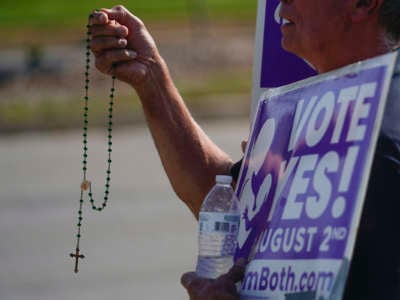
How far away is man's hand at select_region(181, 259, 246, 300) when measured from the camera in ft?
10.1

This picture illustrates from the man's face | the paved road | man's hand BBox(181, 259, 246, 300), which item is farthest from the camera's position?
the paved road

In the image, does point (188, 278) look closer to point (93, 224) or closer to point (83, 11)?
point (93, 224)

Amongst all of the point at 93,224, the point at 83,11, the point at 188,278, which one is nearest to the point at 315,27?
the point at 188,278

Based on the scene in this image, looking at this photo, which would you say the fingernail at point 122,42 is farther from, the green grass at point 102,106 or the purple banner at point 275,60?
the green grass at point 102,106

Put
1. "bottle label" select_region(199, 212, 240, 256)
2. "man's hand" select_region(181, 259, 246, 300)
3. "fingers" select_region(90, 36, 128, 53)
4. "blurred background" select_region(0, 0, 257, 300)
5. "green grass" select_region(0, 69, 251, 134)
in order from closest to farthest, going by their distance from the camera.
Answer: "man's hand" select_region(181, 259, 246, 300) → "bottle label" select_region(199, 212, 240, 256) → "fingers" select_region(90, 36, 128, 53) → "blurred background" select_region(0, 0, 257, 300) → "green grass" select_region(0, 69, 251, 134)

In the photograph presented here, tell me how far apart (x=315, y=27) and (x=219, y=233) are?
631 mm

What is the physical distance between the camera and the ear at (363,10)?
10.7 ft

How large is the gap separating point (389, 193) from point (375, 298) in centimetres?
25

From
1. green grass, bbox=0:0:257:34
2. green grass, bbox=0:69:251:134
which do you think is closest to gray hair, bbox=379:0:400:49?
green grass, bbox=0:69:251:134

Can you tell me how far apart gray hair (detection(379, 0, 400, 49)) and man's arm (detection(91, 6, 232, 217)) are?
1.02 meters

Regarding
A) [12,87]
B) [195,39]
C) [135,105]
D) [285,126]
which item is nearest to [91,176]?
[135,105]

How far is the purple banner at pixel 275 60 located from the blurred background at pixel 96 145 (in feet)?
14.0

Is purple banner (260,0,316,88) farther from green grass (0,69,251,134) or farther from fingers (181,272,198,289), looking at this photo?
green grass (0,69,251,134)

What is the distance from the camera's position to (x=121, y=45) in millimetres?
3986
